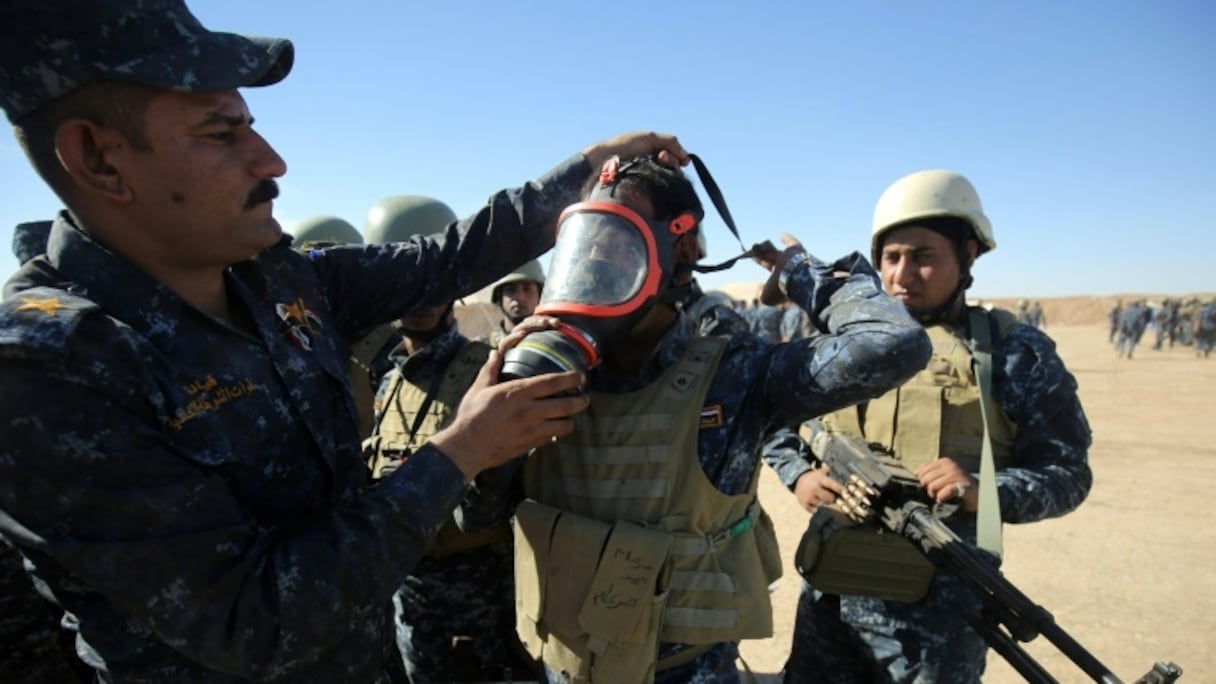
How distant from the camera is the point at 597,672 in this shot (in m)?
1.95

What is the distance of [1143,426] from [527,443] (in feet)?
49.5

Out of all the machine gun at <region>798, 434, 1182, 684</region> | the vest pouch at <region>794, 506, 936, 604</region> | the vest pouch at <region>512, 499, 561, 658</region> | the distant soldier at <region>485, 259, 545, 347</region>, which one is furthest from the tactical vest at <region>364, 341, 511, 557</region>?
the distant soldier at <region>485, 259, 545, 347</region>

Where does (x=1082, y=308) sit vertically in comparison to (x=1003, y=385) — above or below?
below

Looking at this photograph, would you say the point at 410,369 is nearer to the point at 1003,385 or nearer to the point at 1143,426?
the point at 1003,385

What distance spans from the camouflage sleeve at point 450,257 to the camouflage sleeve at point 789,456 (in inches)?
59.5

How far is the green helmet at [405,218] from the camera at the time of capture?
4.44 meters

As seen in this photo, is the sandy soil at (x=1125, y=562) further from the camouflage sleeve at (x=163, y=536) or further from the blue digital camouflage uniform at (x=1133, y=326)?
the blue digital camouflage uniform at (x=1133, y=326)

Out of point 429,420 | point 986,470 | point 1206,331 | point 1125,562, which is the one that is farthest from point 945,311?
point 1206,331

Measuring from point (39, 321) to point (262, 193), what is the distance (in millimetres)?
510

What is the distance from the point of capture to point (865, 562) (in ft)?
9.04

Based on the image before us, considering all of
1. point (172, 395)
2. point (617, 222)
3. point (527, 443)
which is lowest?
point (527, 443)

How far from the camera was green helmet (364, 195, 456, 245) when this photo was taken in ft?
14.6

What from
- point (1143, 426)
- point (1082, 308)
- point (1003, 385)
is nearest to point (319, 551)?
point (1003, 385)

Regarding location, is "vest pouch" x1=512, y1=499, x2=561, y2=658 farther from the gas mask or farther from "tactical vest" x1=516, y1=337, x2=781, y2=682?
the gas mask
